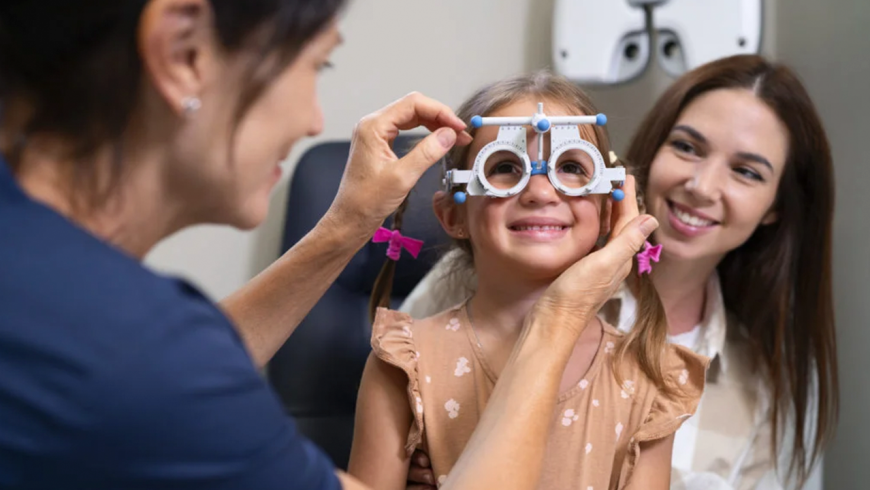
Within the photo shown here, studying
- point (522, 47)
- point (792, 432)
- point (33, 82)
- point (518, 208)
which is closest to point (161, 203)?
point (33, 82)

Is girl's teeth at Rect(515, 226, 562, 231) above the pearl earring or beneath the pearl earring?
beneath

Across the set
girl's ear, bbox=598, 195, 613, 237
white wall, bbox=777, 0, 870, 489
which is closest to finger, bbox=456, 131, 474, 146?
girl's ear, bbox=598, 195, 613, 237

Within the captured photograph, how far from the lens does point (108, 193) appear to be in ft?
2.29

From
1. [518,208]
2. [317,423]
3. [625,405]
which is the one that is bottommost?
[317,423]

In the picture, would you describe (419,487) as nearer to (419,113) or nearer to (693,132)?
(419,113)

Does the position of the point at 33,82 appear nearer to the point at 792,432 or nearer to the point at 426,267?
the point at 426,267

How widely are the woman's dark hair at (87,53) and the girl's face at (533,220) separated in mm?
536

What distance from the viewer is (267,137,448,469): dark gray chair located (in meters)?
1.77

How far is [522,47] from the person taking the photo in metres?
2.12

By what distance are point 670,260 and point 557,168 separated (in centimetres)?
54

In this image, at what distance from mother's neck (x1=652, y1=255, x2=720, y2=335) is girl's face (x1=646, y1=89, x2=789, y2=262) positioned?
4 centimetres

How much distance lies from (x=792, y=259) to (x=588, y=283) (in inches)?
32.3

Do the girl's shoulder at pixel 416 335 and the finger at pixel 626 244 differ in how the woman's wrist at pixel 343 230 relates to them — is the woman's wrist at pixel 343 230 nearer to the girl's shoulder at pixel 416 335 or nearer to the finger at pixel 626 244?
the girl's shoulder at pixel 416 335

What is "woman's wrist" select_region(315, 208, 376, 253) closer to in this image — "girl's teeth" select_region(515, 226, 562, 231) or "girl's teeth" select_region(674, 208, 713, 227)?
"girl's teeth" select_region(515, 226, 562, 231)
